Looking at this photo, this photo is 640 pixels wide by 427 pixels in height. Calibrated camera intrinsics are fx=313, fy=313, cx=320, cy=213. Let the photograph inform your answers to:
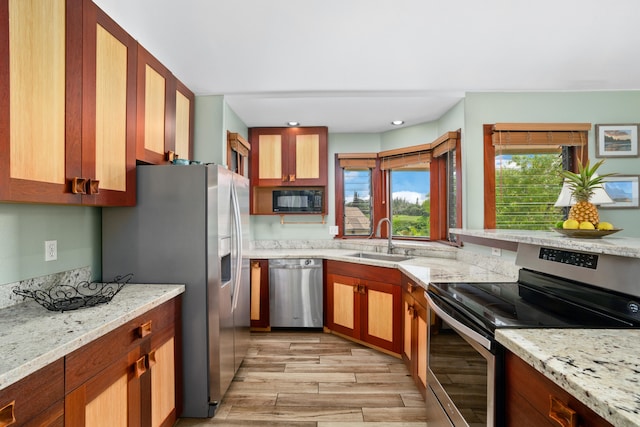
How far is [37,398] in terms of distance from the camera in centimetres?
94

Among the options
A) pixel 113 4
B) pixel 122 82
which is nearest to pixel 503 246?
pixel 122 82

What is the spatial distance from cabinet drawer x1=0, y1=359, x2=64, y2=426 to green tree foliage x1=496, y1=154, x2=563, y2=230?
3.04 meters

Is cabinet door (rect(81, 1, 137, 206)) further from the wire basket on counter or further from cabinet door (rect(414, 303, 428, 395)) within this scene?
cabinet door (rect(414, 303, 428, 395))

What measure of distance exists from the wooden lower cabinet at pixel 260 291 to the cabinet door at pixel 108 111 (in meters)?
1.61

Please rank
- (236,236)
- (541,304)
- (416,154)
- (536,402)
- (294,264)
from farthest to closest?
(416,154) → (294,264) → (236,236) → (541,304) → (536,402)

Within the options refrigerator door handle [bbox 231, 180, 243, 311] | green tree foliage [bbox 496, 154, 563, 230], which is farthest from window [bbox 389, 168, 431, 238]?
refrigerator door handle [bbox 231, 180, 243, 311]

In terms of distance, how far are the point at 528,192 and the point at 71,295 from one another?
3.37 m

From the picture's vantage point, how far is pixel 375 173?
3.95 meters

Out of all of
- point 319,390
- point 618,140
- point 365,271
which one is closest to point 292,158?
point 365,271

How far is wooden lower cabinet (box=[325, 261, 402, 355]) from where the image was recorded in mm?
2746

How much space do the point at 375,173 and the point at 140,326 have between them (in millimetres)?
3094

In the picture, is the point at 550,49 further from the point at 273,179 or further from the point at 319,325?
the point at 319,325

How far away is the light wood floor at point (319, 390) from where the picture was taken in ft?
6.51

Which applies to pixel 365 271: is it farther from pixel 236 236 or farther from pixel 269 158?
pixel 269 158
